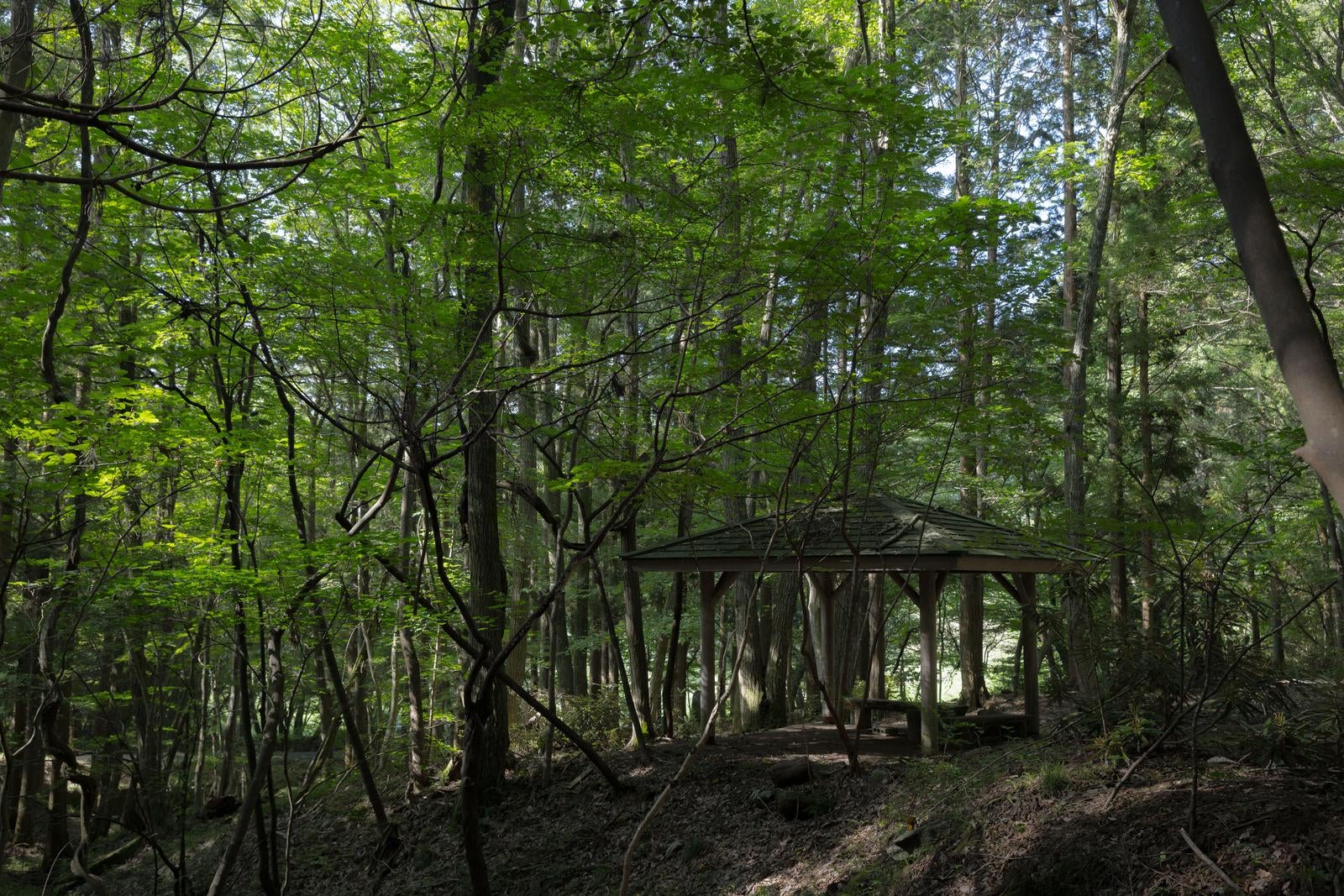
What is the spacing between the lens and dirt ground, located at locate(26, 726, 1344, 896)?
4.97 m

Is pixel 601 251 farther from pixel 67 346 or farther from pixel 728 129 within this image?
pixel 67 346

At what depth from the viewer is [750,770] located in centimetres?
919

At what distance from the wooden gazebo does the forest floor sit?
92cm

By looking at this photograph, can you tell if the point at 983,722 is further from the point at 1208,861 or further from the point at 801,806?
the point at 1208,861

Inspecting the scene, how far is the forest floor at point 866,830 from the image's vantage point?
16.3ft

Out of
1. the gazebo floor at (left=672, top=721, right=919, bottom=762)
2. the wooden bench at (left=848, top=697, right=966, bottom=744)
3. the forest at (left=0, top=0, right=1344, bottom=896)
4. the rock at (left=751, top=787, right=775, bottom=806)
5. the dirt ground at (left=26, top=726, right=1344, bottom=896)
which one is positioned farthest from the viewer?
the wooden bench at (left=848, top=697, right=966, bottom=744)

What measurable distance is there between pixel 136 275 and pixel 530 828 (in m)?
6.77

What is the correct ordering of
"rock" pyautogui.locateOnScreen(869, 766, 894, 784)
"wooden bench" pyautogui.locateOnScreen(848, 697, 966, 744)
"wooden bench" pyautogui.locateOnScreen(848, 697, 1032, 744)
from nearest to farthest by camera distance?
"rock" pyautogui.locateOnScreen(869, 766, 894, 784) < "wooden bench" pyautogui.locateOnScreen(848, 697, 1032, 744) < "wooden bench" pyautogui.locateOnScreen(848, 697, 966, 744)

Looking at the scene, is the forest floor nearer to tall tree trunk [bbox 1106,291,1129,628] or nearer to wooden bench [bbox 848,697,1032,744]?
wooden bench [bbox 848,697,1032,744]

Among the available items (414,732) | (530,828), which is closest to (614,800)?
(530,828)

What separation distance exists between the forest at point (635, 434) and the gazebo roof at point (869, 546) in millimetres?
99

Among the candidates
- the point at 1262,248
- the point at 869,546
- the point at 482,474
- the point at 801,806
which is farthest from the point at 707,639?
the point at 1262,248

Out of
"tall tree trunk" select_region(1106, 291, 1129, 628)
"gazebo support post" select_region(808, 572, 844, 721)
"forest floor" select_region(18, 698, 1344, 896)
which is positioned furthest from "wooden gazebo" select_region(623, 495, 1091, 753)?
"tall tree trunk" select_region(1106, 291, 1129, 628)

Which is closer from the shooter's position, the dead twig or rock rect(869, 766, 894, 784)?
the dead twig
